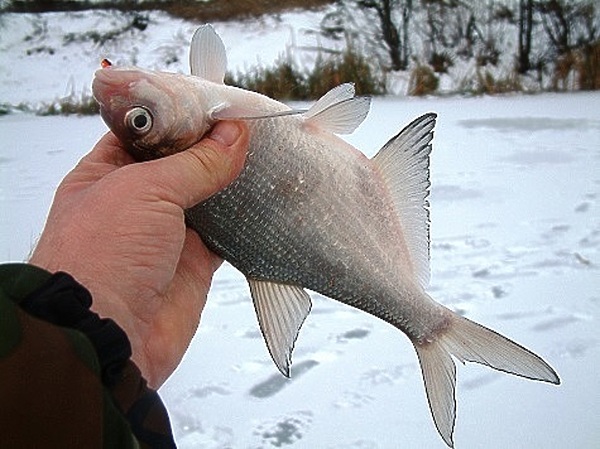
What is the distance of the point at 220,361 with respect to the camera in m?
2.53

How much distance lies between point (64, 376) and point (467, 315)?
2.20 meters

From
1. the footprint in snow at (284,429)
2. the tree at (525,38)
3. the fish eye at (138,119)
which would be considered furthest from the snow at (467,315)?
the tree at (525,38)

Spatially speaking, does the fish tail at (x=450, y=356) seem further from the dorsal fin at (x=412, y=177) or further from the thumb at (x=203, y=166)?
the thumb at (x=203, y=166)

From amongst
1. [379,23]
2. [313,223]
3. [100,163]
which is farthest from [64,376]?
[379,23]

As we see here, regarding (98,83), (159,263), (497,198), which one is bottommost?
(497,198)

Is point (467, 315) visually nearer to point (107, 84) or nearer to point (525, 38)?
point (107, 84)

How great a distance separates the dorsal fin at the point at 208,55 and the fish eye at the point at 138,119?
0.63ft

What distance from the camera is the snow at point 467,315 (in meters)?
2.08

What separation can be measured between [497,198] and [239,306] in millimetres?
1903

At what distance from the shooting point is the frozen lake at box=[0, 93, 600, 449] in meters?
2.08

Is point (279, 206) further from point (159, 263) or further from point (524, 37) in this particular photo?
point (524, 37)

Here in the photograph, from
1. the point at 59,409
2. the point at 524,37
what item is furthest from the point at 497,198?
the point at 524,37

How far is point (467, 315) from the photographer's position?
108 inches

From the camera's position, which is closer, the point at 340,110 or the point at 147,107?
the point at 147,107
